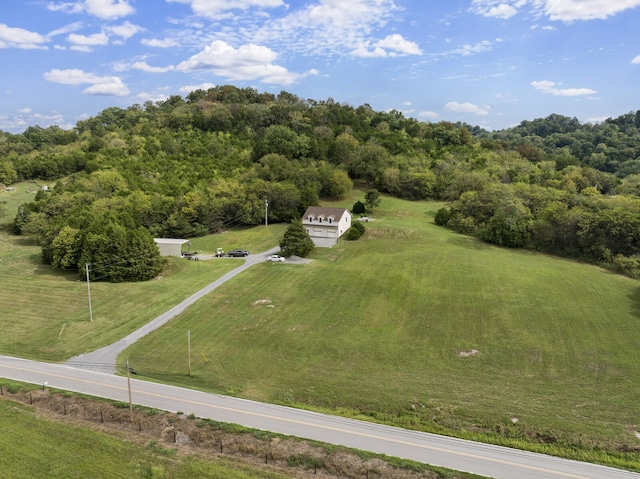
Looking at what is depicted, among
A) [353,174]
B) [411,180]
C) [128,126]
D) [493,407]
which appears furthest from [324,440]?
[128,126]

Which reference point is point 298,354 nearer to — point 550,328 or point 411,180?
point 550,328

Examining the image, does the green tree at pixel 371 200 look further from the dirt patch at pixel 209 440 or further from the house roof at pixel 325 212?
the dirt patch at pixel 209 440

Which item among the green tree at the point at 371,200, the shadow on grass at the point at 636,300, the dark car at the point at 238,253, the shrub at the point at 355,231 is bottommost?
the shadow on grass at the point at 636,300

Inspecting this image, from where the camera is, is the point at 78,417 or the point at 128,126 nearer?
the point at 78,417

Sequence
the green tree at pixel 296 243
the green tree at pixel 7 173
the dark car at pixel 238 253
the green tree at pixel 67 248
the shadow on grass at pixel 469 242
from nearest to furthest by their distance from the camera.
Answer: the green tree at pixel 67 248
the green tree at pixel 296 243
the shadow on grass at pixel 469 242
the dark car at pixel 238 253
the green tree at pixel 7 173

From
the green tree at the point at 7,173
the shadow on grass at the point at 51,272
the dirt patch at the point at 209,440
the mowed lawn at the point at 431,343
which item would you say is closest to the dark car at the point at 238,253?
the mowed lawn at the point at 431,343

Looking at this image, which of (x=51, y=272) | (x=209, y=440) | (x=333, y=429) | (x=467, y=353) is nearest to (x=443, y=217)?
(x=467, y=353)
